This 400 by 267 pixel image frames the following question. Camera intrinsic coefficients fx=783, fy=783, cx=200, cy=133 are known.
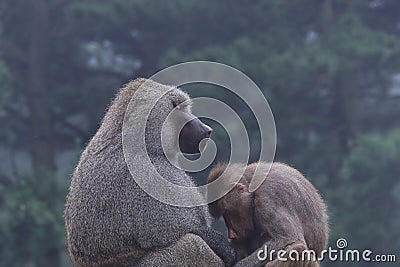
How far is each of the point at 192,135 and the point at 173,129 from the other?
0.14m

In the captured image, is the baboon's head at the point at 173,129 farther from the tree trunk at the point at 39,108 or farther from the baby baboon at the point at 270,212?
the tree trunk at the point at 39,108

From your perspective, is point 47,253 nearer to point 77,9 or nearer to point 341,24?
point 77,9

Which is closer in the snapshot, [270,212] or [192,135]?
[270,212]

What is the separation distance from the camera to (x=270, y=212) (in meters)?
4.15

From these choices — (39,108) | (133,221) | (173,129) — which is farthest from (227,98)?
(133,221)

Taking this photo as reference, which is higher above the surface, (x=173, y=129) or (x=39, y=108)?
(x=173, y=129)

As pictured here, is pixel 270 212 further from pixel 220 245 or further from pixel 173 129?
pixel 173 129

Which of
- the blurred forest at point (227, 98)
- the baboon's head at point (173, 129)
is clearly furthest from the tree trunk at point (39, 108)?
the baboon's head at point (173, 129)

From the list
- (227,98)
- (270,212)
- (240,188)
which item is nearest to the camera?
(270,212)

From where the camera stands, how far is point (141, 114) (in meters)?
4.52

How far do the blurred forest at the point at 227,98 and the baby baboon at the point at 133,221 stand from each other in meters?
8.51

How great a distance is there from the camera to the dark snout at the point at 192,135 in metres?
4.41

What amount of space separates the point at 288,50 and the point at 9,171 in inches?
242

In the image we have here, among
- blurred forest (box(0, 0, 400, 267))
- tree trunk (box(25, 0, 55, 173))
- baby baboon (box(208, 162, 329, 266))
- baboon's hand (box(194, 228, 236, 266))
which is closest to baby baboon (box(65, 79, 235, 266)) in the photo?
baboon's hand (box(194, 228, 236, 266))
